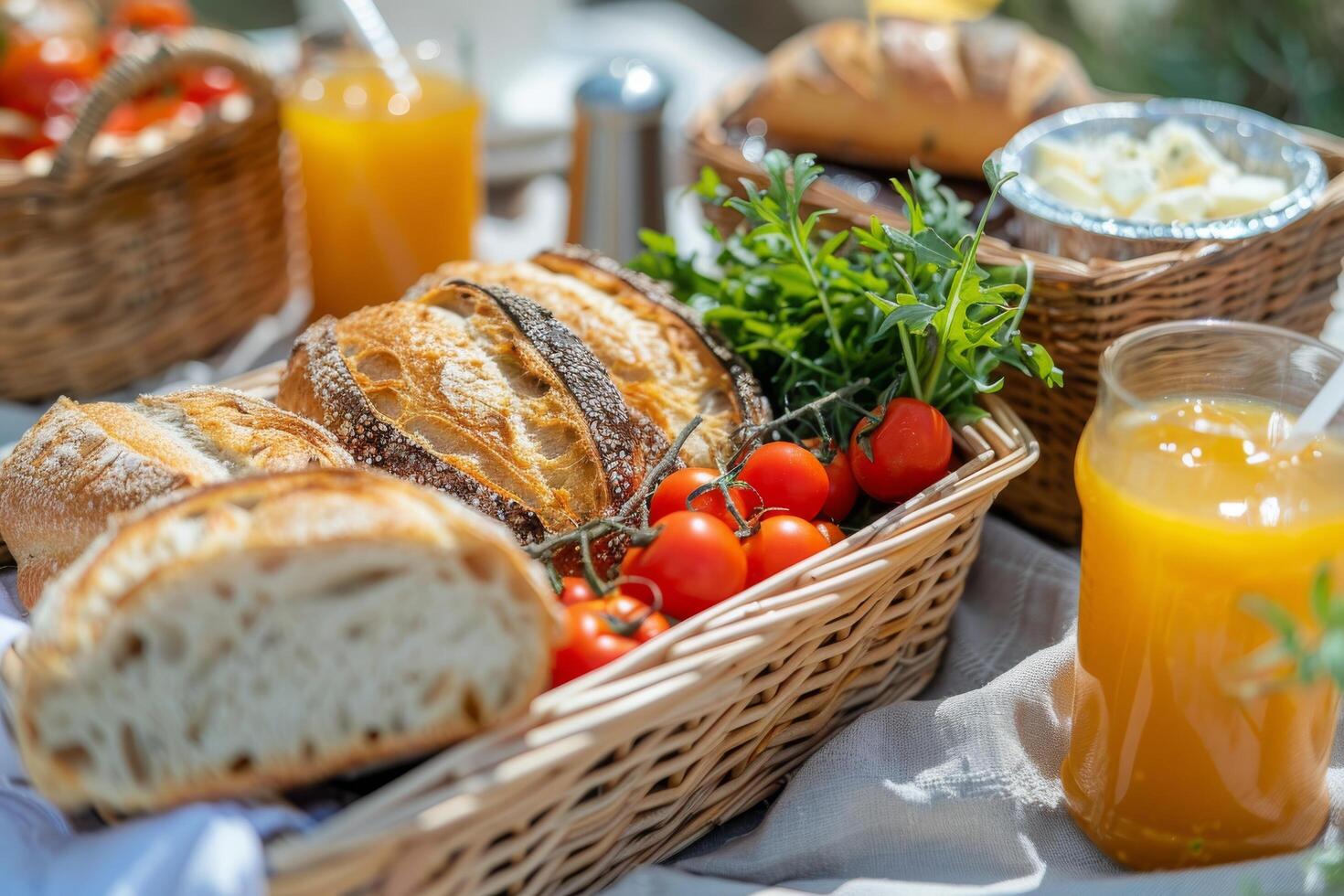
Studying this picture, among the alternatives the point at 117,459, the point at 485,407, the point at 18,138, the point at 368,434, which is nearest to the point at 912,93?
the point at 485,407

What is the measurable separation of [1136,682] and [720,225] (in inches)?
39.2

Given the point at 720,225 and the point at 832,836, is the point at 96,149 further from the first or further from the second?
the point at 832,836

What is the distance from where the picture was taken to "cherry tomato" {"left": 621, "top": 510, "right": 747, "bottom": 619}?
42.1 inches

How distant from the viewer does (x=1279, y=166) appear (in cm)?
160

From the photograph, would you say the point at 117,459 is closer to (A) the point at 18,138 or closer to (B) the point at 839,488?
(B) the point at 839,488

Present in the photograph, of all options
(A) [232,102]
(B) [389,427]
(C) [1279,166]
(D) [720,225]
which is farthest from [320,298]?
(C) [1279,166]

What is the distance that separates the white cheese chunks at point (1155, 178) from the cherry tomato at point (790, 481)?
2.01ft

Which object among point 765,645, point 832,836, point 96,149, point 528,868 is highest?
point 96,149

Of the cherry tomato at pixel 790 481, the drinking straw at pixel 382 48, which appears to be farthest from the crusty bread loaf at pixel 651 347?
the drinking straw at pixel 382 48

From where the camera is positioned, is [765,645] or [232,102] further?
[232,102]

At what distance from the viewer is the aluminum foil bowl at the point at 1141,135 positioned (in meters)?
1.45

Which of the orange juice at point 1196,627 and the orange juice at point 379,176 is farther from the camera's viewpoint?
the orange juice at point 379,176

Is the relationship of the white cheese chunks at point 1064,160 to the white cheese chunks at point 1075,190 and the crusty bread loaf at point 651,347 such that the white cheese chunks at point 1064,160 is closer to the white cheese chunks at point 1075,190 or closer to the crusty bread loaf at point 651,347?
the white cheese chunks at point 1075,190

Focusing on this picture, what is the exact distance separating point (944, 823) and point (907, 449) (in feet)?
1.21
